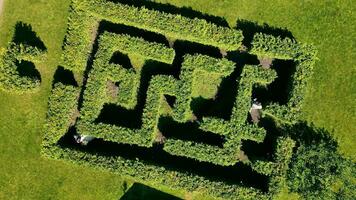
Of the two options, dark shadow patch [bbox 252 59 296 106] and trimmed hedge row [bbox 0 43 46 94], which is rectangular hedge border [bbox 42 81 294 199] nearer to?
trimmed hedge row [bbox 0 43 46 94]

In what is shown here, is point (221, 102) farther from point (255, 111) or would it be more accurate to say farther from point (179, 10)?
point (179, 10)

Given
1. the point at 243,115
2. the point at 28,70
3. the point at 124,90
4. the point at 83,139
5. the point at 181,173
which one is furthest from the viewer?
the point at 28,70

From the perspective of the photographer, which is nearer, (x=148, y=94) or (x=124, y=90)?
(x=148, y=94)

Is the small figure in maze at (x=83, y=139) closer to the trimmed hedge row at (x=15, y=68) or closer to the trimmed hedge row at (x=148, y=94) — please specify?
the trimmed hedge row at (x=148, y=94)

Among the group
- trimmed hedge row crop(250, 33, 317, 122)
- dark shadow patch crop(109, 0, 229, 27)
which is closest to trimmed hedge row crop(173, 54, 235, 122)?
trimmed hedge row crop(250, 33, 317, 122)

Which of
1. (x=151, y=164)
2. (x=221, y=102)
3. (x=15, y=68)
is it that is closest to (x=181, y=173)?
(x=151, y=164)

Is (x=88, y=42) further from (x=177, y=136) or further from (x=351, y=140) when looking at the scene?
(x=351, y=140)

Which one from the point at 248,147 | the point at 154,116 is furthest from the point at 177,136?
the point at 248,147
